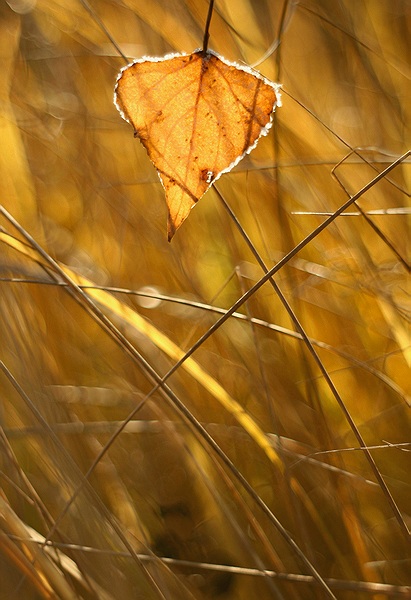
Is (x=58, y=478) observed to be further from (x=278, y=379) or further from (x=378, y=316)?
(x=378, y=316)

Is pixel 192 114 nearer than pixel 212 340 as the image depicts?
Yes

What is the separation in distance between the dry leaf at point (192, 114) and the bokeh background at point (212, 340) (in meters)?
0.11

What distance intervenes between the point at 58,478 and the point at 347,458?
33 cm

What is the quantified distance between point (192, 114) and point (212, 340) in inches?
18.0

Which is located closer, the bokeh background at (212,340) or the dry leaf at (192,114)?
the dry leaf at (192,114)

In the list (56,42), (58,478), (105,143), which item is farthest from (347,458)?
(56,42)

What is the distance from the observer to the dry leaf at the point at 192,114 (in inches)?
13.8

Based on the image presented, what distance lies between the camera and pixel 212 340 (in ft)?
2.58

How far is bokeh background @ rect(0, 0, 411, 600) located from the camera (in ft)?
1.66

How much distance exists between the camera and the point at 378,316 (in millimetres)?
769

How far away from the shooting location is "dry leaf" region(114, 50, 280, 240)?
13.8 inches

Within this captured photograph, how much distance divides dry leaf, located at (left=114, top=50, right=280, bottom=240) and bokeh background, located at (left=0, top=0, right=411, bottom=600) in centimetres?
11

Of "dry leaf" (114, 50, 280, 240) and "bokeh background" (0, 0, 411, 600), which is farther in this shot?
"bokeh background" (0, 0, 411, 600)

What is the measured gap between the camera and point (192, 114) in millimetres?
358
